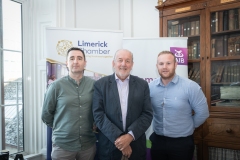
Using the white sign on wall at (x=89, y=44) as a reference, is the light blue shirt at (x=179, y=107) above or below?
below

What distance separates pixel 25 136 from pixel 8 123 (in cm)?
38

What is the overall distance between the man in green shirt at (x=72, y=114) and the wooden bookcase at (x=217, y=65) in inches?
61.3

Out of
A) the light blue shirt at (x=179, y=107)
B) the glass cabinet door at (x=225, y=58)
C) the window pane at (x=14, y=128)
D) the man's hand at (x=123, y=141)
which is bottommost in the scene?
the window pane at (x=14, y=128)

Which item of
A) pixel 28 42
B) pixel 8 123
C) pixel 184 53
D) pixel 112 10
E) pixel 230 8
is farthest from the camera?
pixel 112 10

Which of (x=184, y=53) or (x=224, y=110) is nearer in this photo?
(x=224, y=110)

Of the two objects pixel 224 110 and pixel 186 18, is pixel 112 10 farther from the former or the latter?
pixel 224 110

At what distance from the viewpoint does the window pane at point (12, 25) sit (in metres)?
2.86

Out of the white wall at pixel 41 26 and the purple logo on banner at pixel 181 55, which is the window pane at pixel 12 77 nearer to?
the white wall at pixel 41 26

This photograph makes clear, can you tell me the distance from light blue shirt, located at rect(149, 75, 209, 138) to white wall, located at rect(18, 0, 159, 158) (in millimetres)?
1617

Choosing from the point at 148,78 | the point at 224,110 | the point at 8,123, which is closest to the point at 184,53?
the point at 148,78

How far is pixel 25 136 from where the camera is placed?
10.3ft

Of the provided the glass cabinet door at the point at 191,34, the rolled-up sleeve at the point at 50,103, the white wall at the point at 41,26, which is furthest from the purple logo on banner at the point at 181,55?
the rolled-up sleeve at the point at 50,103

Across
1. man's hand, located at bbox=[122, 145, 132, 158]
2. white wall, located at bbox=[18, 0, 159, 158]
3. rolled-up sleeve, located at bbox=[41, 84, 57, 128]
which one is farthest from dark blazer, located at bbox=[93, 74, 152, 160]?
white wall, located at bbox=[18, 0, 159, 158]

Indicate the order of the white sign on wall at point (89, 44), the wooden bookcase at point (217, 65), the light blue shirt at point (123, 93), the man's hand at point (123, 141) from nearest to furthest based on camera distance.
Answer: the man's hand at point (123, 141)
the light blue shirt at point (123, 93)
the wooden bookcase at point (217, 65)
the white sign on wall at point (89, 44)
